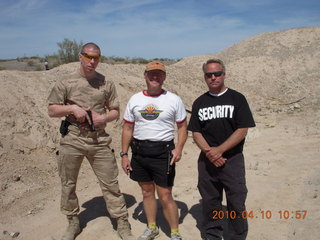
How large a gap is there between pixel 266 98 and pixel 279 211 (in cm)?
1218

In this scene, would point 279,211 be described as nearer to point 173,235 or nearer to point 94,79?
point 173,235

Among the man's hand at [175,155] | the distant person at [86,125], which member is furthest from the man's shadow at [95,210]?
the man's hand at [175,155]

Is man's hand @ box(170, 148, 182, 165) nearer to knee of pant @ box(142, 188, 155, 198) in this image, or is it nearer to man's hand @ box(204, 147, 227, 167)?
man's hand @ box(204, 147, 227, 167)

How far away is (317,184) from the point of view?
17.3 feet

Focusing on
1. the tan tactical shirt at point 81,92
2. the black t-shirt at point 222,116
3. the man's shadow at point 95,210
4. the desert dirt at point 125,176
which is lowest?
the man's shadow at point 95,210

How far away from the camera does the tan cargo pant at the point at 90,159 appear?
11.8 ft

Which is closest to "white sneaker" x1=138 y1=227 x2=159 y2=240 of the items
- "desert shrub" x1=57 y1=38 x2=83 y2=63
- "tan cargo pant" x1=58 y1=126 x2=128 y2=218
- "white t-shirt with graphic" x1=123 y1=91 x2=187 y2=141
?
"tan cargo pant" x1=58 y1=126 x2=128 y2=218

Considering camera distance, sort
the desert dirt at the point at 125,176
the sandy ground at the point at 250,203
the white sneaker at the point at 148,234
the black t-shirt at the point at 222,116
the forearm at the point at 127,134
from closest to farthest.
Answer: the black t-shirt at the point at 222,116, the forearm at the point at 127,134, the white sneaker at the point at 148,234, the sandy ground at the point at 250,203, the desert dirt at the point at 125,176

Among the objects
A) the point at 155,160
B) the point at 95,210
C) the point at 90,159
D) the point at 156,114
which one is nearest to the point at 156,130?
the point at 156,114

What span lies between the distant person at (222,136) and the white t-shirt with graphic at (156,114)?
0.73 ft

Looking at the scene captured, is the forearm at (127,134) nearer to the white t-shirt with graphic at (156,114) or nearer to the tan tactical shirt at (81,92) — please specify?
the white t-shirt with graphic at (156,114)

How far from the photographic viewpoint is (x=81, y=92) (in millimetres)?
3512

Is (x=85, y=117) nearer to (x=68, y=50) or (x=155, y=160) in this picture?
(x=155, y=160)

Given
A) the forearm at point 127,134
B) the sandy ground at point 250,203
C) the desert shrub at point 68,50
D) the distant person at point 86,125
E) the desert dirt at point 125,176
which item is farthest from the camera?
the desert shrub at point 68,50
